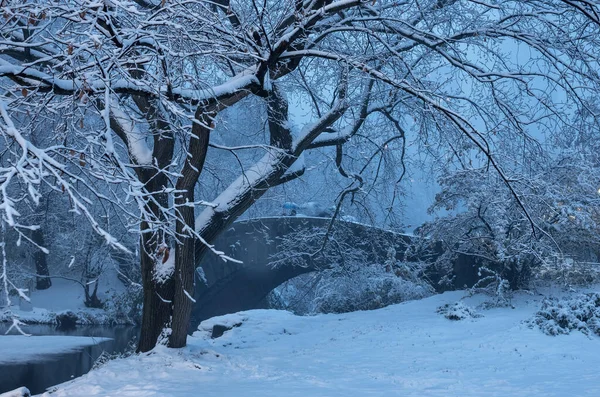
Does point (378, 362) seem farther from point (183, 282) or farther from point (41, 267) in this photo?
point (41, 267)

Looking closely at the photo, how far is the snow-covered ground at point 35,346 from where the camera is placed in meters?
15.6

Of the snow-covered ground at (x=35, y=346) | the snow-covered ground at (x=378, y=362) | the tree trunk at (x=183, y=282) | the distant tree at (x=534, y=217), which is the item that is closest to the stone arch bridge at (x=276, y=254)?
the distant tree at (x=534, y=217)

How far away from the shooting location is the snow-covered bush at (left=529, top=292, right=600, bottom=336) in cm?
1053

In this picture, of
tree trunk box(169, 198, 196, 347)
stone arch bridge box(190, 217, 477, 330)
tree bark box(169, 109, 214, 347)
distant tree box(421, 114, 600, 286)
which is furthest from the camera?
stone arch bridge box(190, 217, 477, 330)

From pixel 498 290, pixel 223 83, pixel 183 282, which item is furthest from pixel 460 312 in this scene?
pixel 223 83

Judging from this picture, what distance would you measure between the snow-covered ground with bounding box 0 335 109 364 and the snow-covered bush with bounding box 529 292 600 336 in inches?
430

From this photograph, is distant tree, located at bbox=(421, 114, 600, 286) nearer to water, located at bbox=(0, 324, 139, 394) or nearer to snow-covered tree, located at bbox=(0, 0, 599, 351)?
snow-covered tree, located at bbox=(0, 0, 599, 351)

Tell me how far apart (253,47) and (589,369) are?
6.52m

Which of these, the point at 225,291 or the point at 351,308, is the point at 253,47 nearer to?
the point at 351,308

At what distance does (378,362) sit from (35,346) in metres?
11.9

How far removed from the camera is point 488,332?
11.3 m

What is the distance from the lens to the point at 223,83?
7.40 meters

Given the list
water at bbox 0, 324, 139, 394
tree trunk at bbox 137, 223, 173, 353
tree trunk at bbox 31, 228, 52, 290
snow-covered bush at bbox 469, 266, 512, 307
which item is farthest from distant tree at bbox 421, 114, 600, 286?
tree trunk at bbox 31, 228, 52, 290

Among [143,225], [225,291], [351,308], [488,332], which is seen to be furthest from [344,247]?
[143,225]
